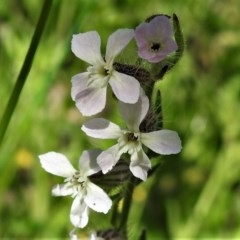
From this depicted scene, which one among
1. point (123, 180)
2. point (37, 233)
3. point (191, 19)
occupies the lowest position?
point (37, 233)

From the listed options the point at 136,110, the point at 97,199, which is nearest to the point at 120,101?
the point at 136,110

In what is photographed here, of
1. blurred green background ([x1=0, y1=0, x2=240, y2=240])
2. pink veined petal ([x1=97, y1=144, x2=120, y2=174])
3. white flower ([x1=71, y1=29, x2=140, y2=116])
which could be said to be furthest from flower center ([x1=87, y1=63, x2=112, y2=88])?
blurred green background ([x1=0, y1=0, x2=240, y2=240])

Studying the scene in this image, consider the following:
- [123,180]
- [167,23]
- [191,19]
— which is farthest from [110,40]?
[191,19]

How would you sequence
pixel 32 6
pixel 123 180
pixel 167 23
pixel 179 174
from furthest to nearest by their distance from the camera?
pixel 32 6 → pixel 179 174 → pixel 123 180 → pixel 167 23

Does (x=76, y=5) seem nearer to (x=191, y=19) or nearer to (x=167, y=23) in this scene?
(x=191, y=19)

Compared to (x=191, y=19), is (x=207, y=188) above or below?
below

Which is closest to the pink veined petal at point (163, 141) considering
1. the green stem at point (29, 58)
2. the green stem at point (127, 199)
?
the green stem at point (127, 199)
